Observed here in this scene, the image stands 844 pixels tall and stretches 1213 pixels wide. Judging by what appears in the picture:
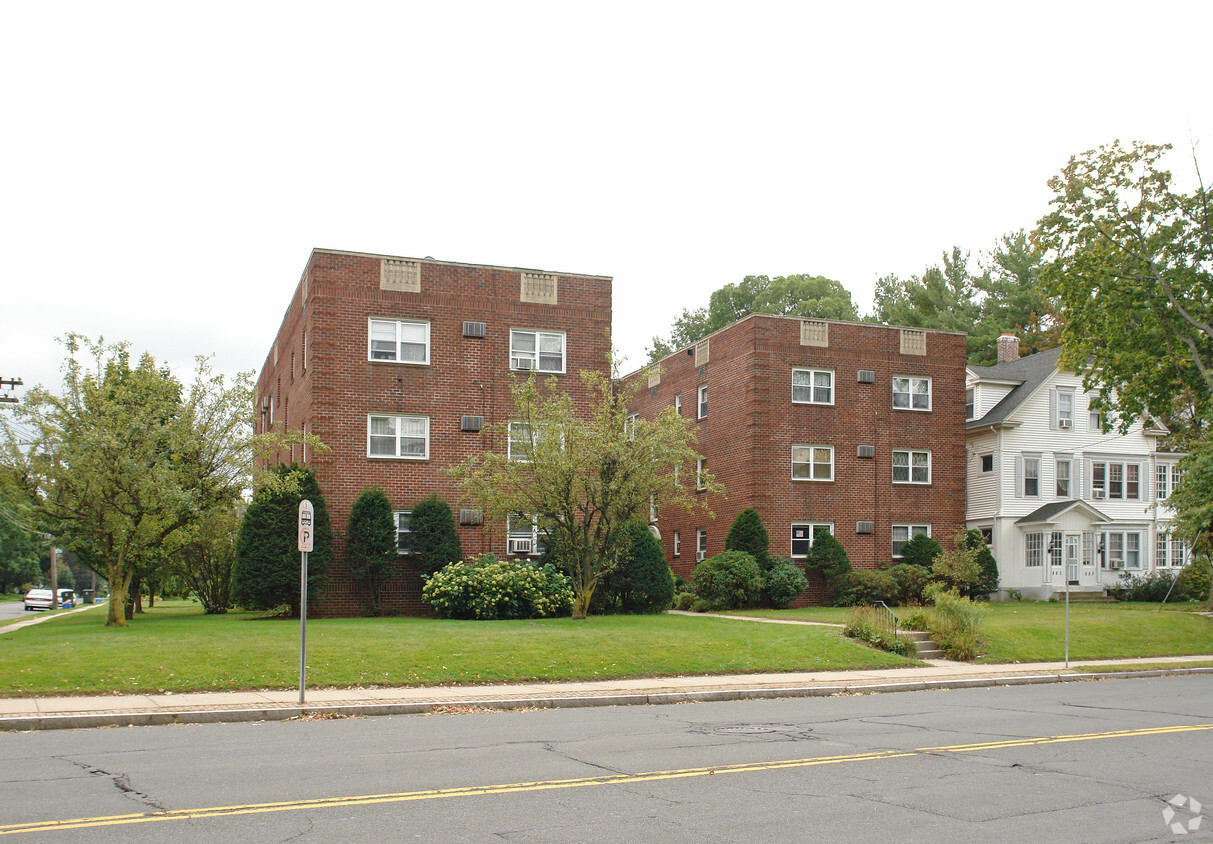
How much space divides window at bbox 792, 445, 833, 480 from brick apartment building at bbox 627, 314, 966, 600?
0.03 meters

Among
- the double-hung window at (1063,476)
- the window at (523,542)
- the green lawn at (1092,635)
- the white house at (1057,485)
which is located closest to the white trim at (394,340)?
the window at (523,542)

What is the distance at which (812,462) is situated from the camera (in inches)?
1399

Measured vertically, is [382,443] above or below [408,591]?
above

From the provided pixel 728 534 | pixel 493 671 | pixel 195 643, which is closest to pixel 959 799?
pixel 493 671

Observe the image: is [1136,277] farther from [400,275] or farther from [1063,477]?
[400,275]

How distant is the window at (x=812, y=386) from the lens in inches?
1405

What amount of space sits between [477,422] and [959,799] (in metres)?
22.1

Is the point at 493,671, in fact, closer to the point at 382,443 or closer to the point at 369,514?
the point at 369,514

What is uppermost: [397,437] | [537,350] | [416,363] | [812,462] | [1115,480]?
[537,350]

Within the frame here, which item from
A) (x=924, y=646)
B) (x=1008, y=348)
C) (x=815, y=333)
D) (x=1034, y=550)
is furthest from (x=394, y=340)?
(x=1008, y=348)

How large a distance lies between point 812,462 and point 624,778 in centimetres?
2747

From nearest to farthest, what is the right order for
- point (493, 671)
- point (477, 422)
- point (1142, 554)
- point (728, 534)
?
1. point (493, 671)
2. point (477, 422)
3. point (728, 534)
4. point (1142, 554)

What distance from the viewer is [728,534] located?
34.3m

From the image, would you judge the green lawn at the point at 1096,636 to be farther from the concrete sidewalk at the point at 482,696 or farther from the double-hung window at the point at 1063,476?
the double-hung window at the point at 1063,476
